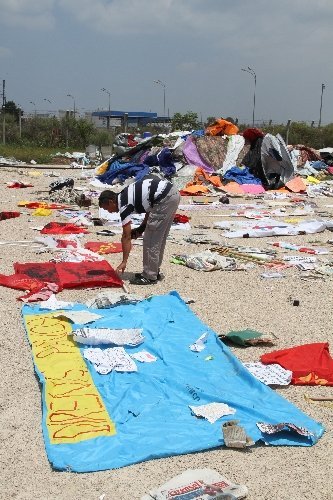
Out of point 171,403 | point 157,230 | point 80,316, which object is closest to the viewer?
point 171,403

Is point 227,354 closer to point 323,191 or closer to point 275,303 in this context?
point 275,303

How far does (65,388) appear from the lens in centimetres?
467

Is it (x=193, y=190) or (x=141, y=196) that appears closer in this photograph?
(x=141, y=196)

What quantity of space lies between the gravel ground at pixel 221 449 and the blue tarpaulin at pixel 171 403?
0.31ft

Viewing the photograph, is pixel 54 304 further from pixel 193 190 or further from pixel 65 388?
pixel 193 190

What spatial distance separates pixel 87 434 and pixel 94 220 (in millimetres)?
8648

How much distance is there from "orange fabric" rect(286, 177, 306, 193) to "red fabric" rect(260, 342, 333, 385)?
47.6ft

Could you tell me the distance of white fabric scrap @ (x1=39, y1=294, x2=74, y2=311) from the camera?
6613 millimetres

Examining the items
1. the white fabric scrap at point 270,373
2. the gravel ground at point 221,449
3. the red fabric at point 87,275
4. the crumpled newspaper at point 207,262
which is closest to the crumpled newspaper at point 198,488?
the gravel ground at point 221,449

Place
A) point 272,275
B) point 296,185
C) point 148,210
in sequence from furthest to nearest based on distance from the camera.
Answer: point 296,185 → point 272,275 → point 148,210

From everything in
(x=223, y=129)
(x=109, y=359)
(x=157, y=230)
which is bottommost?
(x=109, y=359)

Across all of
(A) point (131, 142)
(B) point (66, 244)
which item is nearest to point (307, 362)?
(B) point (66, 244)

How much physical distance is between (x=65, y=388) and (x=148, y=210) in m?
3.51

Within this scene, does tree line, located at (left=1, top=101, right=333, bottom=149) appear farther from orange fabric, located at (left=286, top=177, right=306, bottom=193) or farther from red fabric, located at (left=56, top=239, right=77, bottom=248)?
red fabric, located at (left=56, top=239, right=77, bottom=248)
